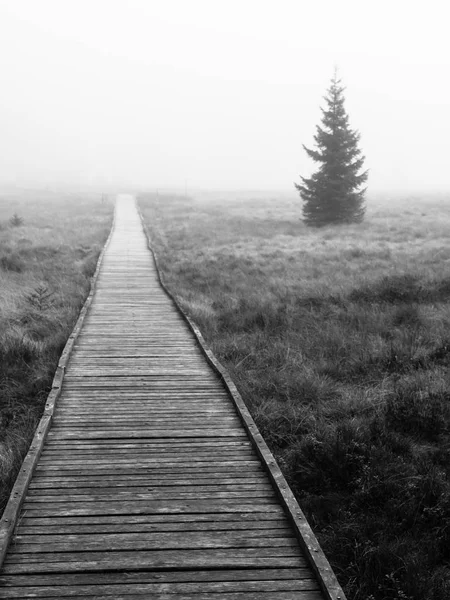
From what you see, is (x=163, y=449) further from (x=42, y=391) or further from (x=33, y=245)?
(x=33, y=245)

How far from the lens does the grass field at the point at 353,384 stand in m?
4.38

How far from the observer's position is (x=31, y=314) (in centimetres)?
1084

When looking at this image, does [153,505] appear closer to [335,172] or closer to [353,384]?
[353,384]

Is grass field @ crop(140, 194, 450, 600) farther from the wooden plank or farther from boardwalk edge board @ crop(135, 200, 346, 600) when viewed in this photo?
the wooden plank

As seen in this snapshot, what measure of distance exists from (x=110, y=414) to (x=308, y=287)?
8.06 m

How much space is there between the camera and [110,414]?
5.94m

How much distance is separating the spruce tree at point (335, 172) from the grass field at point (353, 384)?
353 inches

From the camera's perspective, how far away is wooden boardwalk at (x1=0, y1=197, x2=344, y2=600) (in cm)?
343

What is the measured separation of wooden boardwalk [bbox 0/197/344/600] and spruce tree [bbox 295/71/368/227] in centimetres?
2110

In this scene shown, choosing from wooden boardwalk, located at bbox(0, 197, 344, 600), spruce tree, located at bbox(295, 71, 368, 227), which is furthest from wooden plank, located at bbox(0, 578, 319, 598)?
spruce tree, located at bbox(295, 71, 368, 227)

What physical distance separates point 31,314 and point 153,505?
288 inches

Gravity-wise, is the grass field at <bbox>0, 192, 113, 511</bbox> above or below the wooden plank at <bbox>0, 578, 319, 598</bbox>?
below

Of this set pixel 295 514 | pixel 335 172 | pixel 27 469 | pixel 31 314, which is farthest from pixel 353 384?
pixel 335 172

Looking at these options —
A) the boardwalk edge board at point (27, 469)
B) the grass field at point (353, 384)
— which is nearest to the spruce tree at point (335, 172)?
the grass field at point (353, 384)
